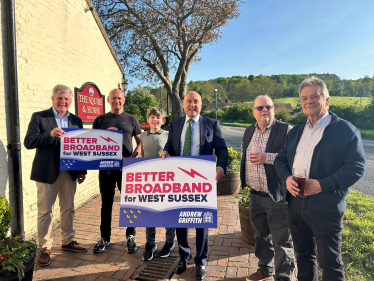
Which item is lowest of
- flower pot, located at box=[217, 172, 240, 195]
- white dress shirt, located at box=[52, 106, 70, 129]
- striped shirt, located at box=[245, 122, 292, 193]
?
flower pot, located at box=[217, 172, 240, 195]

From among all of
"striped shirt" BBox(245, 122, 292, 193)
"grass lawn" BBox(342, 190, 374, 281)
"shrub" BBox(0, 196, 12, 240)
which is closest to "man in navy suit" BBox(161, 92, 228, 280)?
"striped shirt" BBox(245, 122, 292, 193)

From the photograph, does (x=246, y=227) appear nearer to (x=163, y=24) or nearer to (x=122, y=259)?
Answer: (x=122, y=259)

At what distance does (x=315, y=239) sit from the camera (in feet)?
7.18

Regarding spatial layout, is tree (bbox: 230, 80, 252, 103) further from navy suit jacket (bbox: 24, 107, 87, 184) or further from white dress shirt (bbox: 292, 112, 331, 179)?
white dress shirt (bbox: 292, 112, 331, 179)

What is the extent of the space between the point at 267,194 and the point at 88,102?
188 inches

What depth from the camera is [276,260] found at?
269 cm

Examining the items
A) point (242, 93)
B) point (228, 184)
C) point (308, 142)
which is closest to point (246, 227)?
point (308, 142)

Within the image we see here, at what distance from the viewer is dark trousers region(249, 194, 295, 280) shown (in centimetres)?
264

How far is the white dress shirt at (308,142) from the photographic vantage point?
2.21 m

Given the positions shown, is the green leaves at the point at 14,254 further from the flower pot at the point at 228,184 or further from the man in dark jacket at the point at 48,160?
the flower pot at the point at 228,184

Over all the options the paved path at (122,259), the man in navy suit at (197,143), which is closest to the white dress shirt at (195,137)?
the man in navy suit at (197,143)

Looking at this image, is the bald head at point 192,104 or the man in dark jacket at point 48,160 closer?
the bald head at point 192,104

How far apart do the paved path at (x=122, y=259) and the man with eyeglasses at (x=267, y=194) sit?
46 centimetres

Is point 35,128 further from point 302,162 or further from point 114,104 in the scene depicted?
point 302,162
